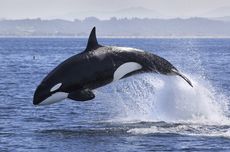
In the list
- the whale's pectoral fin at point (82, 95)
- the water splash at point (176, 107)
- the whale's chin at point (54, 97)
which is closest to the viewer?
the whale's pectoral fin at point (82, 95)

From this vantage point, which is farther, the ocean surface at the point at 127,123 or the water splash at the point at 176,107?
the water splash at the point at 176,107

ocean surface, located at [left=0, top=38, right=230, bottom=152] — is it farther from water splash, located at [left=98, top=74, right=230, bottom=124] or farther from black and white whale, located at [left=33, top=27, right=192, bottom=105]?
black and white whale, located at [left=33, top=27, right=192, bottom=105]

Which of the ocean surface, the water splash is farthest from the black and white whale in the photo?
the water splash

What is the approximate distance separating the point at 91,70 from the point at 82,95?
1139 millimetres

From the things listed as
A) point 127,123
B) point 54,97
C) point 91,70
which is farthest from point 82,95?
point 127,123

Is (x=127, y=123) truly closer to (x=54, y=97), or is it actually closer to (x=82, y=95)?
(x=82, y=95)

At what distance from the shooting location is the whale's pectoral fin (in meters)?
23.3

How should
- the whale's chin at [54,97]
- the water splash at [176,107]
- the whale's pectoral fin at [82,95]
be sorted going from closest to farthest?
the whale's pectoral fin at [82,95], the whale's chin at [54,97], the water splash at [176,107]

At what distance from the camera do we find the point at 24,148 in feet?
75.6

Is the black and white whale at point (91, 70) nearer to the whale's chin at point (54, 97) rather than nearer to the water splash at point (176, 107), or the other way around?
the whale's chin at point (54, 97)

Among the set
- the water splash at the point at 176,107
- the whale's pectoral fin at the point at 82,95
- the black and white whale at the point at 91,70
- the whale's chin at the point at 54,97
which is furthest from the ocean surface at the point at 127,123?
the whale's pectoral fin at the point at 82,95

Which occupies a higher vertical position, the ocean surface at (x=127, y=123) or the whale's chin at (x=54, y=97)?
the whale's chin at (x=54, y=97)

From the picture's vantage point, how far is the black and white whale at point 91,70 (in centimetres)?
2359

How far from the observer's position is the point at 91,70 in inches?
951
